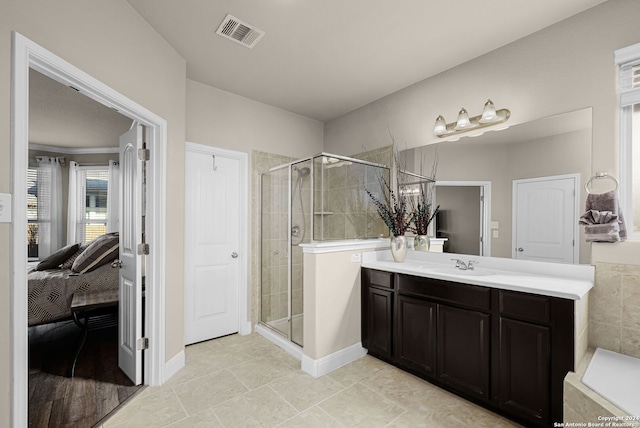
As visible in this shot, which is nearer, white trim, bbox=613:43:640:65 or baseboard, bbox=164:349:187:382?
white trim, bbox=613:43:640:65

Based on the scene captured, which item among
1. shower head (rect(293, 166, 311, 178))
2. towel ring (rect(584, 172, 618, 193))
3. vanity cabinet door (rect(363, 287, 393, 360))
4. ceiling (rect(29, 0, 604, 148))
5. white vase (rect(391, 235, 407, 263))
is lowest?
vanity cabinet door (rect(363, 287, 393, 360))

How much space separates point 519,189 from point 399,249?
3.55ft

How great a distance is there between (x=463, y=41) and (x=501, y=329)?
2161 millimetres

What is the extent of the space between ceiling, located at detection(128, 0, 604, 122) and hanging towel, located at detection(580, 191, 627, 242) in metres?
1.29

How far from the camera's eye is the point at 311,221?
2705mm

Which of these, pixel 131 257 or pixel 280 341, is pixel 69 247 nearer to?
pixel 131 257

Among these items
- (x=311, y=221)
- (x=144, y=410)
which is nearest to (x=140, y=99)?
(x=311, y=221)

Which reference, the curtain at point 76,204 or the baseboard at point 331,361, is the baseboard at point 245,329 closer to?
the baseboard at point 331,361

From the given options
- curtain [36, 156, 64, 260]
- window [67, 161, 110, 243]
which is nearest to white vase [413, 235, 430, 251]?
window [67, 161, 110, 243]

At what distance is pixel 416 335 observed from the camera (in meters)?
2.34

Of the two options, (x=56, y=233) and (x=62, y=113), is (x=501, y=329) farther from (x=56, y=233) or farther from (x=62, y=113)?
(x=56, y=233)

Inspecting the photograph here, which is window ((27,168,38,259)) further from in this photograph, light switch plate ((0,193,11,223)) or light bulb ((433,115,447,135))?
light bulb ((433,115,447,135))

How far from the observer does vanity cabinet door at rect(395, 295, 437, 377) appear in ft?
7.34

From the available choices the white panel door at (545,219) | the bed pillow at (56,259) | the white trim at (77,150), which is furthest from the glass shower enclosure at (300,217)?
the white trim at (77,150)
